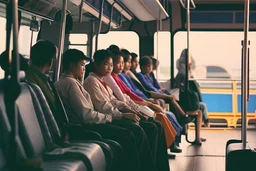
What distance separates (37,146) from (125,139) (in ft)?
3.52

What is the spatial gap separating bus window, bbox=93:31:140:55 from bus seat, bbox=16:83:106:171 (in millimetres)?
6362

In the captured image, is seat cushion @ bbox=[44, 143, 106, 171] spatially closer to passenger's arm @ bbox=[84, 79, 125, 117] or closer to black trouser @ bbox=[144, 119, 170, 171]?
passenger's arm @ bbox=[84, 79, 125, 117]

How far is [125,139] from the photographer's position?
174 inches

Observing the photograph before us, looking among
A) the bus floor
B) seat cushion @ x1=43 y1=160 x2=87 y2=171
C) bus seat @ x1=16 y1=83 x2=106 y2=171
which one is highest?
bus seat @ x1=16 y1=83 x2=106 y2=171

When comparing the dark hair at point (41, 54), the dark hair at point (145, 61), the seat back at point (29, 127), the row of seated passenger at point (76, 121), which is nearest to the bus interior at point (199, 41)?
the dark hair at point (145, 61)

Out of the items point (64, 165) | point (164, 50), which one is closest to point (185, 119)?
point (164, 50)

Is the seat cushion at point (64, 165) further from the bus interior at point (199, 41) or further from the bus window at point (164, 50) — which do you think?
the bus window at point (164, 50)

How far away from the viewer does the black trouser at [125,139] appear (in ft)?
14.2

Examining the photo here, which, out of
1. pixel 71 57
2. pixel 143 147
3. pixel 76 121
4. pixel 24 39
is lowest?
pixel 143 147

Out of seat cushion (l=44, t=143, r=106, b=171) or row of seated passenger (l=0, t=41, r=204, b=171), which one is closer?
seat cushion (l=44, t=143, r=106, b=171)

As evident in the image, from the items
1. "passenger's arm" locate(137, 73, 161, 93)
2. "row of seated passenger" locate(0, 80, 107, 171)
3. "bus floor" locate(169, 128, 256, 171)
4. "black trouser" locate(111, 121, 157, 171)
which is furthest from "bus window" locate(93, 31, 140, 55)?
"row of seated passenger" locate(0, 80, 107, 171)

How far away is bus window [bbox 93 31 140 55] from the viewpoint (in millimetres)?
10023

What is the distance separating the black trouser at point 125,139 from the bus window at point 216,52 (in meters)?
5.76

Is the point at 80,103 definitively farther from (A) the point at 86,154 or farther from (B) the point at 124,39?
(B) the point at 124,39
